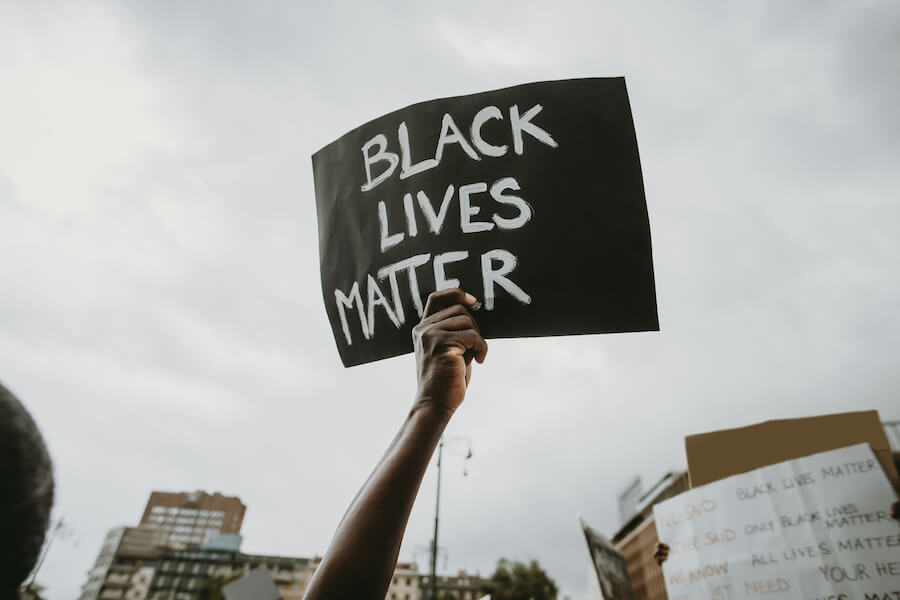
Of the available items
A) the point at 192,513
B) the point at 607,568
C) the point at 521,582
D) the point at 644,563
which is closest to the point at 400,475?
the point at 607,568

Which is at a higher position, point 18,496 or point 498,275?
point 498,275

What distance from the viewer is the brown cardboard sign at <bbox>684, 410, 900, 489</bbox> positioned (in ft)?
6.89

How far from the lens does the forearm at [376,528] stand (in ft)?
2.47

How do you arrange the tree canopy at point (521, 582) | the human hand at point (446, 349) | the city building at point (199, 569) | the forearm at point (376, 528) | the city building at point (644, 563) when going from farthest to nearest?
the city building at point (199, 569) → the tree canopy at point (521, 582) → the city building at point (644, 563) → the human hand at point (446, 349) → the forearm at point (376, 528)

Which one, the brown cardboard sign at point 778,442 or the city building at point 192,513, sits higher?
the city building at point 192,513

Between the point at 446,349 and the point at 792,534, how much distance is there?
1.94 m

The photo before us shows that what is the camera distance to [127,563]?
79062mm

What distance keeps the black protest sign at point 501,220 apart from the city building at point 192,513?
413 feet

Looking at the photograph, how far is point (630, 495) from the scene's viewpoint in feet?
90.7

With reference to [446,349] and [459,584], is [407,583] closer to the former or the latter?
[459,584]

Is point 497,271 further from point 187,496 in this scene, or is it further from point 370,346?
point 187,496

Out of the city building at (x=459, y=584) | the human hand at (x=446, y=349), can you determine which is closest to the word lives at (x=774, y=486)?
the human hand at (x=446, y=349)

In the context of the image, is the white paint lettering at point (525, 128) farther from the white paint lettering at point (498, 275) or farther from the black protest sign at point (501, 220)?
the white paint lettering at point (498, 275)

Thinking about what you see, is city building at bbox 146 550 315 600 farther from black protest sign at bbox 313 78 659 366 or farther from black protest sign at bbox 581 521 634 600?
black protest sign at bbox 313 78 659 366
